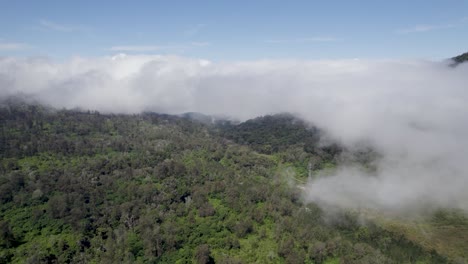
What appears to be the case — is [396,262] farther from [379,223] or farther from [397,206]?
[397,206]

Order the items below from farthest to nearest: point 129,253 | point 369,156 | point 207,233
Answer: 1. point 369,156
2. point 207,233
3. point 129,253

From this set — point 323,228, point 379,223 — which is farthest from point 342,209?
point 323,228

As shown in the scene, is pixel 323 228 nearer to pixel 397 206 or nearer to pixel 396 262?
pixel 396 262

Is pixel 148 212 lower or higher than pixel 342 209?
higher

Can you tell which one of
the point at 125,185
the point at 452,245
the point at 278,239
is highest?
the point at 125,185

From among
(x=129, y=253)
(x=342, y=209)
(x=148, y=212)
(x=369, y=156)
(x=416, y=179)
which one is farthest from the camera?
(x=369, y=156)

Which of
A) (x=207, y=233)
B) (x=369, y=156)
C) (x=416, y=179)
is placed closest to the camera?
(x=207, y=233)

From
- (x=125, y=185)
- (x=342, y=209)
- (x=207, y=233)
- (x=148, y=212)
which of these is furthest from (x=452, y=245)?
(x=125, y=185)

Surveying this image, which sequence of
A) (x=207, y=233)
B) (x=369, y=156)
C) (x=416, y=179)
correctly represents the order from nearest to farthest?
1. (x=207, y=233)
2. (x=416, y=179)
3. (x=369, y=156)

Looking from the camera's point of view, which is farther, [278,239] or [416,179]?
[416,179]
